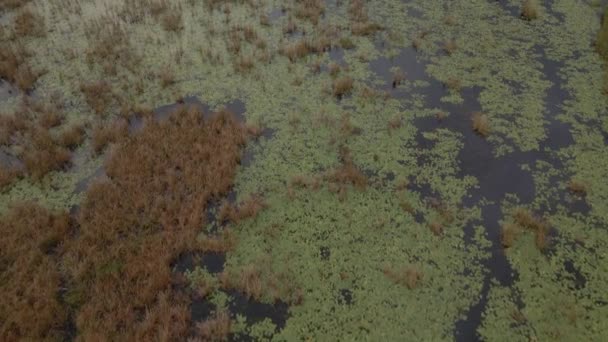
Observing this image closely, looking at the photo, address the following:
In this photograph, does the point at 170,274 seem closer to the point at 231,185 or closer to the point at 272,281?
the point at 272,281

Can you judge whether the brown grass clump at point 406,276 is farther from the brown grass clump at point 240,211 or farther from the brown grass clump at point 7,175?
the brown grass clump at point 7,175

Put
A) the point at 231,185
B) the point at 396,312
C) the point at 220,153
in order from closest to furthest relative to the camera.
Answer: the point at 396,312 < the point at 231,185 < the point at 220,153

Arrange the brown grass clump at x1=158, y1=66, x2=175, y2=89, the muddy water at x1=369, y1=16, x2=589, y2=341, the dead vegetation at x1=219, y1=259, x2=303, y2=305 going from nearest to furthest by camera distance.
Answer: the dead vegetation at x1=219, y1=259, x2=303, y2=305, the muddy water at x1=369, y1=16, x2=589, y2=341, the brown grass clump at x1=158, y1=66, x2=175, y2=89

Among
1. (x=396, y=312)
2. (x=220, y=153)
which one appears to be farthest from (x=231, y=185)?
(x=396, y=312)

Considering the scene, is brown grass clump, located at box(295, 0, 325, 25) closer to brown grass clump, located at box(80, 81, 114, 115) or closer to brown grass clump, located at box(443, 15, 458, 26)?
brown grass clump, located at box(443, 15, 458, 26)

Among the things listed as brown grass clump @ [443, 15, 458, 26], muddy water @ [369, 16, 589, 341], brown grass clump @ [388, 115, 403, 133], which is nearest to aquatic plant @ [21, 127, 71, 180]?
brown grass clump @ [388, 115, 403, 133]
